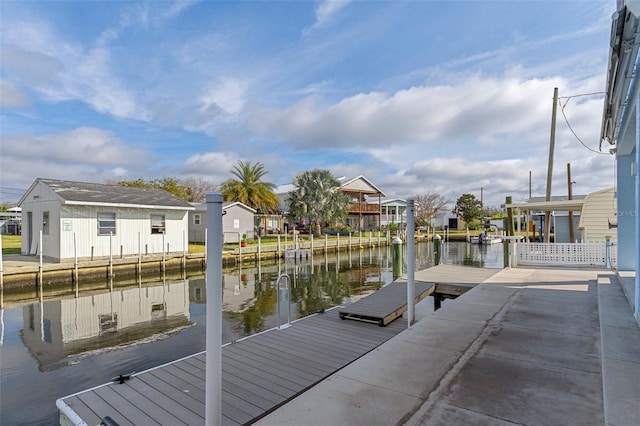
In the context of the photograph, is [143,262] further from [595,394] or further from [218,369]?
[595,394]

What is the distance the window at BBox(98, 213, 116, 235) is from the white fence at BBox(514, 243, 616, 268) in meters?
19.0

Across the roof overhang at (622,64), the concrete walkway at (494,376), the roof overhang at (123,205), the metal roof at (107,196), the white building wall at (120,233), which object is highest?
the roof overhang at (622,64)

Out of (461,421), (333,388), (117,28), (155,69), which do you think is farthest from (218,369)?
(155,69)

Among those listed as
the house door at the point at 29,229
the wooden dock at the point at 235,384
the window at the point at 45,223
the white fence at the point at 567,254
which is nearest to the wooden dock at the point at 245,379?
the wooden dock at the point at 235,384

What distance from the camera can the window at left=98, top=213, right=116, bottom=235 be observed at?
1712 cm

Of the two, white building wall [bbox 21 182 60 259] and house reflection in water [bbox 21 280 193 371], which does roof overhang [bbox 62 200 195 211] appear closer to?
white building wall [bbox 21 182 60 259]

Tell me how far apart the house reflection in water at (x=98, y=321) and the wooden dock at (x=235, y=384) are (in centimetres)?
373

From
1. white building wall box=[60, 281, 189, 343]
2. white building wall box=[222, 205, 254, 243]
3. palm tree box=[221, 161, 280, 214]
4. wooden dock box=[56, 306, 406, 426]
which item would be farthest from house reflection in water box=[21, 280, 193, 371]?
palm tree box=[221, 161, 280, 214]

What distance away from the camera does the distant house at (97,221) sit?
16031 millimetres

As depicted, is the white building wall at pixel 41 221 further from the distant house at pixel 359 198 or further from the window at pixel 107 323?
the distant house at pixel 359 198

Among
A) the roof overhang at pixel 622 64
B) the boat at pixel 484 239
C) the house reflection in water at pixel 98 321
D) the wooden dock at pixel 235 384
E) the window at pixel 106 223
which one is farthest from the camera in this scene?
the boat at pixel 484 239

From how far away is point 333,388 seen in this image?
3393 mm

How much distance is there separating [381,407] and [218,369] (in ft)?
4.85

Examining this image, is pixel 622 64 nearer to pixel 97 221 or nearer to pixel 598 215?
pixel 598 215
